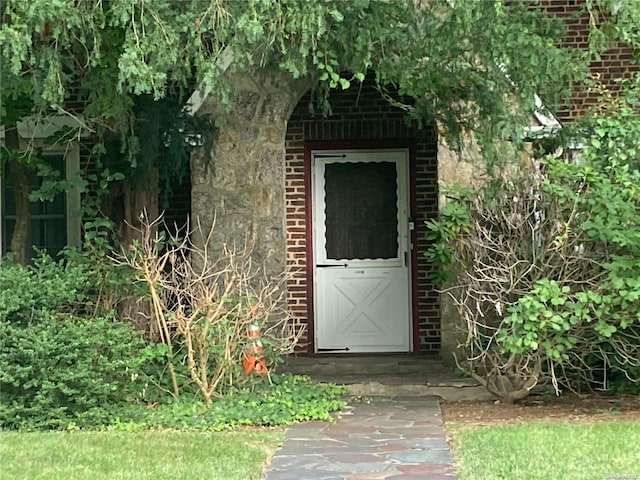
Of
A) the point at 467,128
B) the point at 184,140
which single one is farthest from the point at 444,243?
the point at 184,140

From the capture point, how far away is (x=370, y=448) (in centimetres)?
602

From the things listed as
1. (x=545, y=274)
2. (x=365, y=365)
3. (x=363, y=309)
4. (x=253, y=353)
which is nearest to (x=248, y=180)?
(x=253, y=353)

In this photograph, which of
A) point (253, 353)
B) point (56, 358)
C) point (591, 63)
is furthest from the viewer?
point (591, 63)

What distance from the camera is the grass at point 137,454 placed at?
205 inches

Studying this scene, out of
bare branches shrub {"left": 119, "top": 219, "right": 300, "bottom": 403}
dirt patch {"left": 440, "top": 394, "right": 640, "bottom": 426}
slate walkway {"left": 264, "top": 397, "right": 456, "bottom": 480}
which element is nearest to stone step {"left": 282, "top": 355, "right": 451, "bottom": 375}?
dirt patch {"left": 440, "top": 394, "right": 640, "bottom": 426}

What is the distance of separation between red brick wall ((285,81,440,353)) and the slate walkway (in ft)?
9.51

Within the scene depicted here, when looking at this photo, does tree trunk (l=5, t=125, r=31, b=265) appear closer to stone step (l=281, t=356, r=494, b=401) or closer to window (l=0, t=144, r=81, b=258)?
window (l=0, t=144, r=81, b=258)

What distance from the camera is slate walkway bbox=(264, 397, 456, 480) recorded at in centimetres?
531

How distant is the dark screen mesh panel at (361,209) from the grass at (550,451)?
419 cm

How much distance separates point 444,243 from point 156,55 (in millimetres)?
3293

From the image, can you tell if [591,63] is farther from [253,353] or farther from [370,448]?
[370,448]

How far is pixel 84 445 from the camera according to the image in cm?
602

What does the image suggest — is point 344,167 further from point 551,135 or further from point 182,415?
point 182,415

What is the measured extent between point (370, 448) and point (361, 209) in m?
4.90
